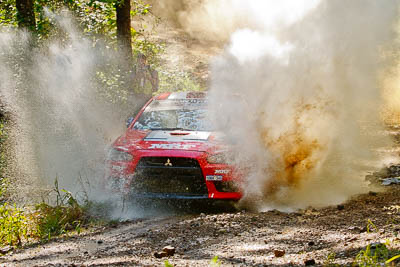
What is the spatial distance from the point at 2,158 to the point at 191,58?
574 inches

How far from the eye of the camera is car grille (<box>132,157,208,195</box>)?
734 cm

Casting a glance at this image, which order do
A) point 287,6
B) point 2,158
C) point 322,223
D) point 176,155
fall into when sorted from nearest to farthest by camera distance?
point 322,223
point 176,155
point 2,158
point 287,6

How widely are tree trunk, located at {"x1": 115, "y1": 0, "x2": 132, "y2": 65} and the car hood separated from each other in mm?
5403

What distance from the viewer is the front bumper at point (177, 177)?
24.0 feet

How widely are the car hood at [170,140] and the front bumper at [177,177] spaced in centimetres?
18

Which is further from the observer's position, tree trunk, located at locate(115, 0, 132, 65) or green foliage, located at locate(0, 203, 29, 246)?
tree trunk, located at locate(115, 0, 132, 65)

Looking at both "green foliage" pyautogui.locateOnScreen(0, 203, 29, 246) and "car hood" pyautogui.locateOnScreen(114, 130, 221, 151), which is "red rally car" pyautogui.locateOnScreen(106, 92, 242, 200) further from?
"green foliage" pyautogui.locateOnScreen(0, 203, 29, 246)

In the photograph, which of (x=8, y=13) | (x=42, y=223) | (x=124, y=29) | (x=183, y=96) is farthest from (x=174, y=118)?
(x=8, y=13)

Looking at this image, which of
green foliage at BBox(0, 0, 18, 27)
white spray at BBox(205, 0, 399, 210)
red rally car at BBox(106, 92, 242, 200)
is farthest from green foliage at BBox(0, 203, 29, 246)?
green foliage at BBox(0, 0, 18, 27)

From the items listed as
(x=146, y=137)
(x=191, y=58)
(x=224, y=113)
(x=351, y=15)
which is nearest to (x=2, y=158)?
(x=146, y=137)

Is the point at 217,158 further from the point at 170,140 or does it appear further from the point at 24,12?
the point at 24,12

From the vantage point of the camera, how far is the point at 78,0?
1455cm

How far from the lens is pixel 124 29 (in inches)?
526

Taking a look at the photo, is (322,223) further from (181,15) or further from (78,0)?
(181,15)
